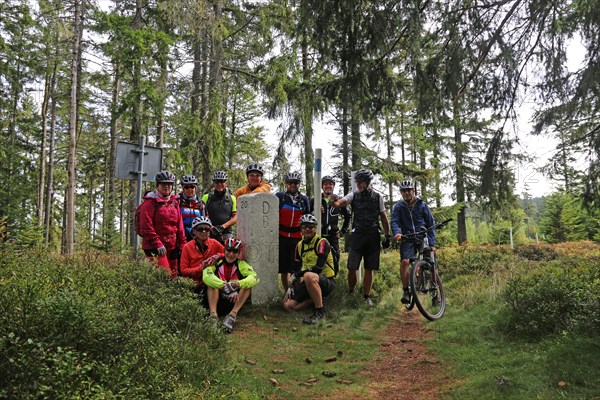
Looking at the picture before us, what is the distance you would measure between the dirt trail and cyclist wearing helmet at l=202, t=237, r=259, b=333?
6.42ft

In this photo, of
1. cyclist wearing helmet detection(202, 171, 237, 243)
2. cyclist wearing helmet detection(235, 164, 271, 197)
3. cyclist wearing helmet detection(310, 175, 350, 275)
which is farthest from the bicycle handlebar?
cyclist wearing helmet detection(202, 171, 237, 243)

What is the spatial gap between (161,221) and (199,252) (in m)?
0.81

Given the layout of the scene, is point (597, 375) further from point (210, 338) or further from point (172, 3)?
point (172, 3)

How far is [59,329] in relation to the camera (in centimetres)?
279

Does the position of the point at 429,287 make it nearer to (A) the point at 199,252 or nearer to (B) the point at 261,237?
(B) the point at 261,237

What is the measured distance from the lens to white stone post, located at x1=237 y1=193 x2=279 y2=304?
22.0 ft

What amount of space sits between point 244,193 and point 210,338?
3206mm

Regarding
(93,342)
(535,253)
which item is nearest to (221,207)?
(93,342)

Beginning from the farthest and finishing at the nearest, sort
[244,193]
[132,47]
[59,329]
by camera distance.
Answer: [132,47] → [244,193] → [59,329]

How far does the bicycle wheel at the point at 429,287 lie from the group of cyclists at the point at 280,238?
27 centimetres

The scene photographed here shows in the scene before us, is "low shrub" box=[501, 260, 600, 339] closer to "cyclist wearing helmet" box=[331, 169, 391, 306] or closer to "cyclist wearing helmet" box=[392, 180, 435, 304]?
"cyclist wearing helmet" box=[392, 180, 435, 304]

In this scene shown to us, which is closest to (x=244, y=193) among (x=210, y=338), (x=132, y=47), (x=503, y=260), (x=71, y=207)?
(x=210, y=338)

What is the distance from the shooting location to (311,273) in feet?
20.9

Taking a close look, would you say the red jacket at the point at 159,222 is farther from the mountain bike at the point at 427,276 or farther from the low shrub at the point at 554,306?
the low shrub at the point at 554,306
